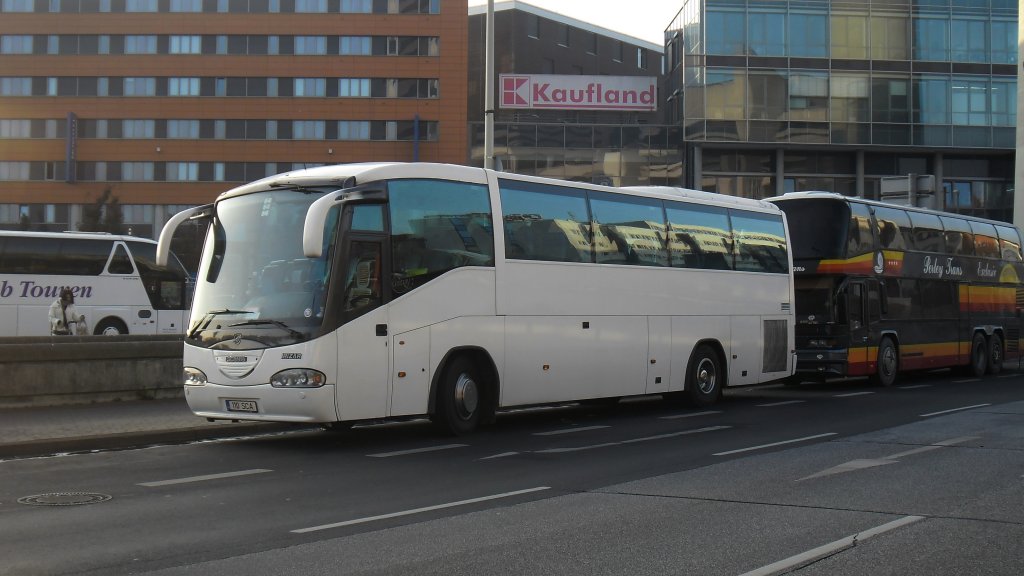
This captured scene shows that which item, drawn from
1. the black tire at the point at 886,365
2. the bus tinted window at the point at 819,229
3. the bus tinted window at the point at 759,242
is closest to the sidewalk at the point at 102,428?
the bus tinted window at the point at 759,242

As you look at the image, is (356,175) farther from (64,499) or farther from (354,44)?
(354,44)

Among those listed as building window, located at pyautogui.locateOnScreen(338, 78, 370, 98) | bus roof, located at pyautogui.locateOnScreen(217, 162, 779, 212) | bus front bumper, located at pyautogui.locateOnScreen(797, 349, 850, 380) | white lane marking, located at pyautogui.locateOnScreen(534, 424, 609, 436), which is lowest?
white lane marking, located at pyautogui.locateOnScreen(534, 424, 609, 436)

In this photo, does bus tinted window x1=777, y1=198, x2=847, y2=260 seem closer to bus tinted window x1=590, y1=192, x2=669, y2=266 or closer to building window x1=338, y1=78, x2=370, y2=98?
bus tinted window x1=590, y1=192, x2=669, y2=266

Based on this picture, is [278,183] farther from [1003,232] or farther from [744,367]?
[1003,232]

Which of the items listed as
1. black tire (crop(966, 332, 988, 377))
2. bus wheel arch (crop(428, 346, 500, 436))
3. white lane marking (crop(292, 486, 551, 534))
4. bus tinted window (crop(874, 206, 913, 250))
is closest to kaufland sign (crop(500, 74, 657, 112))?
black tire (crop(966, 332, 988, 377))

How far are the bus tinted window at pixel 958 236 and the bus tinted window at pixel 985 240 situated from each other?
1.23 ft

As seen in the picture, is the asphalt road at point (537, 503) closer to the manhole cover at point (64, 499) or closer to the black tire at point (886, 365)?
the manhole cover at point (64, 499)

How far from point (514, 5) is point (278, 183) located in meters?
77.6

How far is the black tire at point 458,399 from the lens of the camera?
13.3 m

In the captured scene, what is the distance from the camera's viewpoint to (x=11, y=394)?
15406 millimetres

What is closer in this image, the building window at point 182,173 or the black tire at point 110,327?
the black tire at point 110,327

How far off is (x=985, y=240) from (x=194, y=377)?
77.5ft

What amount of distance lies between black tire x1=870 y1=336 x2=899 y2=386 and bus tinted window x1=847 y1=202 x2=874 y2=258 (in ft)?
7.34

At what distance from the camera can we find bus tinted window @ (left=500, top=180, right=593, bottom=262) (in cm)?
1453
